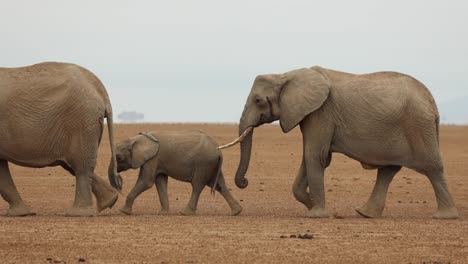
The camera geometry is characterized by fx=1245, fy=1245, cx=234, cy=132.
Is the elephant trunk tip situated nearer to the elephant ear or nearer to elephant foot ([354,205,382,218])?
the elephant ear

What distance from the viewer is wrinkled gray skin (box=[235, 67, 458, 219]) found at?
18.9 metres

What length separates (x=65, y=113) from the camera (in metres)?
18.2

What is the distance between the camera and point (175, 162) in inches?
A: 792

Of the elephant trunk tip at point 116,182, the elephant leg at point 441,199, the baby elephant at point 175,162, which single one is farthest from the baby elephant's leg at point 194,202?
the elephant leg at point 441,199

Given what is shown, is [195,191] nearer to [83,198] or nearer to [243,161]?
[243,161]

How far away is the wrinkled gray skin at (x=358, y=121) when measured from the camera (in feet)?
61.9

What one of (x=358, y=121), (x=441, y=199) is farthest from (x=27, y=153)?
(x=441, y=199)

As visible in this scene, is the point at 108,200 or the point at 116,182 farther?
the point at 116,182

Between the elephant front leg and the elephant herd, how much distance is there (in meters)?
0.02

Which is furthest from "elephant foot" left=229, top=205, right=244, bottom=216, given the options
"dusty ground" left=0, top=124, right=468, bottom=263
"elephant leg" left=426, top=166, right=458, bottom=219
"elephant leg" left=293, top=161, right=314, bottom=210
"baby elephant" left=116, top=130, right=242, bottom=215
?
"elephant leg" left=426, top=166, right=458, bottom=219

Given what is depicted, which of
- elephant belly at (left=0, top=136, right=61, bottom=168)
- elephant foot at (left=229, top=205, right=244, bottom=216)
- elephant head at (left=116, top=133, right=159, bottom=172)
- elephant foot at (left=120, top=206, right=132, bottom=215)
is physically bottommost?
elephant foot at (left=120, top=206, right=132, bottom=215)

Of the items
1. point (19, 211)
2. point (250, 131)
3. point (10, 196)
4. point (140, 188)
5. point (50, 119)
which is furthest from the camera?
point (140, 188)

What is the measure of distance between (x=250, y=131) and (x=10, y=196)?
380cm

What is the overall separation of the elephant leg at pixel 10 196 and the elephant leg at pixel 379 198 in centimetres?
514
